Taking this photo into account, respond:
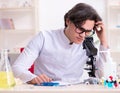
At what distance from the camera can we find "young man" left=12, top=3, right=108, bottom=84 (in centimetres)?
158

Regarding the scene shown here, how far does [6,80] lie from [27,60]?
1.60ft

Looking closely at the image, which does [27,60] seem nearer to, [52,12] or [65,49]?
[65,49]

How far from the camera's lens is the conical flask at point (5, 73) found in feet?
3.58

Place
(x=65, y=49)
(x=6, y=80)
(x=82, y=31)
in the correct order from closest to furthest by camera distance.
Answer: (x=6, y=80)
(x=82, y=31)
(x=65, y=49)

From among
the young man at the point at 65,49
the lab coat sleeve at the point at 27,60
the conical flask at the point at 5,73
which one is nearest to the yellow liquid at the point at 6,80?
the conical flask at the point at 5,73

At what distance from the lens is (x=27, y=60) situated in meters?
1.59

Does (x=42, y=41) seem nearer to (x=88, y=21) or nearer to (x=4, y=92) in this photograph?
(x=88, y=21)

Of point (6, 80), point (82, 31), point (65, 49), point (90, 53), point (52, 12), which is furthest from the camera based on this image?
point (52, 12)

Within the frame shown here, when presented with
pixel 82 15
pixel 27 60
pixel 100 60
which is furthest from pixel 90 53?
pixel 27 60

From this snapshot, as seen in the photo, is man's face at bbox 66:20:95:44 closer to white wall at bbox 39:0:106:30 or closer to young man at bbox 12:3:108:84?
young man at bbox 12:3:108:84

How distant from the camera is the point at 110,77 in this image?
3.94 ft

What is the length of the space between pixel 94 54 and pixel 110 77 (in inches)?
16.3

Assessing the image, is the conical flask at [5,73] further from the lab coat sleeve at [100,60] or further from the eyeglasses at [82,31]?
the lab coat sleeve at [100,60]

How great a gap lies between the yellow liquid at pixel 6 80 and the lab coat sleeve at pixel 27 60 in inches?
8.7
